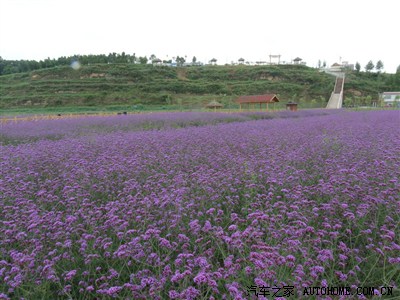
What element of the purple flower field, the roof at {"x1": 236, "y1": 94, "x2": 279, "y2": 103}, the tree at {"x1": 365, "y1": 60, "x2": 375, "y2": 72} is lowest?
the purple flower field

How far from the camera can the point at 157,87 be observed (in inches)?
2603

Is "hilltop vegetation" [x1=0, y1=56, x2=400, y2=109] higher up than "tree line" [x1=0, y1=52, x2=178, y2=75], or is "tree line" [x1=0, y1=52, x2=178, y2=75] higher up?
"tree line" [x1=0, y1=52, x2=178, y2=75]

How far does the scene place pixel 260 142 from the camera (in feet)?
24.6

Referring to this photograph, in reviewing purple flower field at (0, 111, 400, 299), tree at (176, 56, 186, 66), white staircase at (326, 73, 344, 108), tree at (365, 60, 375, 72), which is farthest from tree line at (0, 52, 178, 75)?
purple flower field at (0, 111, 400, 299)

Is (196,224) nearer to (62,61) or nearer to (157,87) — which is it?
(157,87)

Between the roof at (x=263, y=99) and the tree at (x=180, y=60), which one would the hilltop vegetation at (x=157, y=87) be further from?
the tree at (x=180, y=60)

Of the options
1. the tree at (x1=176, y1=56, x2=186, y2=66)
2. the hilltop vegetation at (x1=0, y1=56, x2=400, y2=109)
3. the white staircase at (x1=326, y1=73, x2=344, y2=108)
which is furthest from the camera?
the tree at (x1=176, y1=56, x2=186, y2=66)

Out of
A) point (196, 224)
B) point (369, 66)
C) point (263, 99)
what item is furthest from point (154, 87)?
point (369, 66)

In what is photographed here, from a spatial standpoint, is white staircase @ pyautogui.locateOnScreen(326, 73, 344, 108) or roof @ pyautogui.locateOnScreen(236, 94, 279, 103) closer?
roof @ pyautogui.locateOnScreen(236, 94, 279, 103)

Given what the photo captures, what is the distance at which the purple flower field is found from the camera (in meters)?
2.15

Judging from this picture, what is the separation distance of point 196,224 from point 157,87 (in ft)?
215

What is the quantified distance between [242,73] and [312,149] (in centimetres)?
8647

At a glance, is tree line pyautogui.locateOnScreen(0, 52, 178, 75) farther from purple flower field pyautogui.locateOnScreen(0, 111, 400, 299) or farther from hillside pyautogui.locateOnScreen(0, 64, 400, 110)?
purple flower field pyautogui.locateOnScreen(0, 111, 400, 299)

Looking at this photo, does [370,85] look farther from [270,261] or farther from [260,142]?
[270,261]
